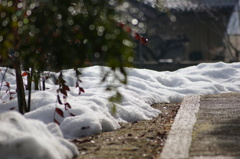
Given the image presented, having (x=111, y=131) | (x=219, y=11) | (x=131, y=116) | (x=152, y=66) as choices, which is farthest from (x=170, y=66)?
(x=219, y=11)

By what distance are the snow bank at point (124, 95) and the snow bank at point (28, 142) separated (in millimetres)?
413

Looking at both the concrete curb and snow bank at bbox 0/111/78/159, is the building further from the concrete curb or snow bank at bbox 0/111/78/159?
snow bank at bbox 0/111/78/159

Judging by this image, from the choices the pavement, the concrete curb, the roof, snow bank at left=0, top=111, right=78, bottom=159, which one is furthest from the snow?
the roof

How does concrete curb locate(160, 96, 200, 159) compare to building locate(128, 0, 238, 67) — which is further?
building locate(128, 0, 238, 67)

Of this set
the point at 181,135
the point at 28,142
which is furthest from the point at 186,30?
the point at 28,142

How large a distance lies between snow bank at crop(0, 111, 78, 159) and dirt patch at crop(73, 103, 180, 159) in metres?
0.21

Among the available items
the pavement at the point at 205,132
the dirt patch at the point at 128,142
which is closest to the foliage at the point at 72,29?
the dirt patch at the point at 128,142

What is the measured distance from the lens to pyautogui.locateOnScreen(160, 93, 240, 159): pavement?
9.76ft

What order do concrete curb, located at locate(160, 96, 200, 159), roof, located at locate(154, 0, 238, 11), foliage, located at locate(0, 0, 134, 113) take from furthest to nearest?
roof, located at locate(154, 0, 238, 11) → concrete curb, located at locate(160, 96, 200, 159) → foliage, located at locate(0, 0, 134, 113)

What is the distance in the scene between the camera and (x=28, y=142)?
2.51m

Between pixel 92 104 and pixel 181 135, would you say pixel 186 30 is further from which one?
pixel 181 135

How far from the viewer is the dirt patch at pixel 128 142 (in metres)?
3.08

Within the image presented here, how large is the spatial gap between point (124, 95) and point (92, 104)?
89cm

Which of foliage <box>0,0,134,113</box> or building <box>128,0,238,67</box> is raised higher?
foliage <box>0,0,134,113</box>
